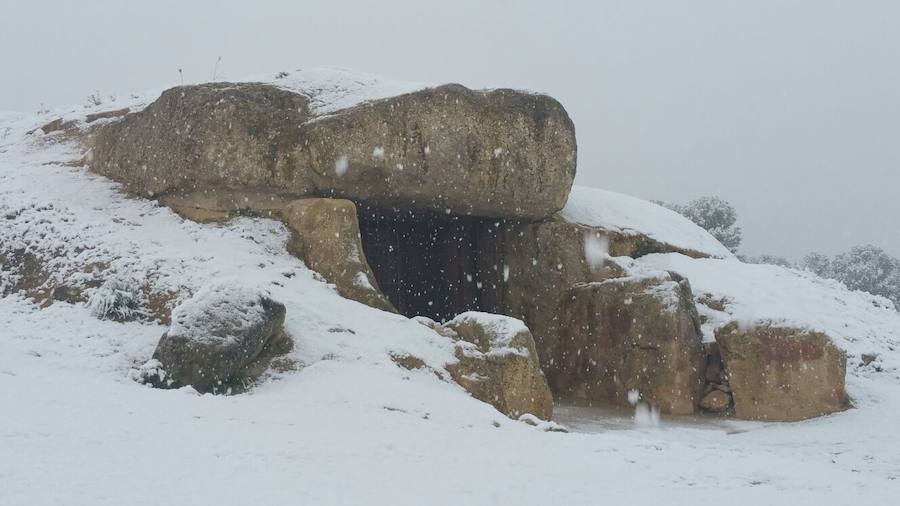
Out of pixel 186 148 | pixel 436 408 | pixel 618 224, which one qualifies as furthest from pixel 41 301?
pixel 618 224

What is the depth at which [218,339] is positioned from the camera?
8.37m

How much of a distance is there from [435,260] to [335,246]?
6316mm

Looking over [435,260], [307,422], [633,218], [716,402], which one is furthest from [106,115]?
[716,402]

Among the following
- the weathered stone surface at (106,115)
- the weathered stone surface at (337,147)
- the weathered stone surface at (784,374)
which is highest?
the weathered stone surface at (106,115)

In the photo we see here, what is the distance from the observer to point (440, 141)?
13.8 m

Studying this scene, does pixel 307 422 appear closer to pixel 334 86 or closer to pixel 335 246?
pixel 335 246

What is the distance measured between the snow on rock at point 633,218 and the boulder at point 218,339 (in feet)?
28.1

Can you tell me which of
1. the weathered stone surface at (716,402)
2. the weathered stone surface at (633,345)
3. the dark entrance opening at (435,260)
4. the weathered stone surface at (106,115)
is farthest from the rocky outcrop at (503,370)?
the weathered stone surface at (106,115)

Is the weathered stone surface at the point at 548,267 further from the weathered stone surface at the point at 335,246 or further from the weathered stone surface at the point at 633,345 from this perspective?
the weathered stone surface at the point at 335,246

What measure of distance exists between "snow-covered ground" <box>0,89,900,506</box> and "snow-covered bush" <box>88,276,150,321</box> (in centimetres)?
20

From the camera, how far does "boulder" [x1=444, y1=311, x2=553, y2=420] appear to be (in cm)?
966

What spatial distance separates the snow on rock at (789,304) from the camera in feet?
43.3

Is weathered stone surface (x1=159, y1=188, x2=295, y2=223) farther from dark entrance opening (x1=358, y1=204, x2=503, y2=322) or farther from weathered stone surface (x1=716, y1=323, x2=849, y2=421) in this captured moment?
weathered stone surface (x1=716, y1=323, x2=849, y2=421)

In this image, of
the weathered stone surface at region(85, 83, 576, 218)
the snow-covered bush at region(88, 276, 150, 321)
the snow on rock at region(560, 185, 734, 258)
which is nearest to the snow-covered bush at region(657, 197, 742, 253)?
the snow on rock at region(560, 185, 734, 258)
